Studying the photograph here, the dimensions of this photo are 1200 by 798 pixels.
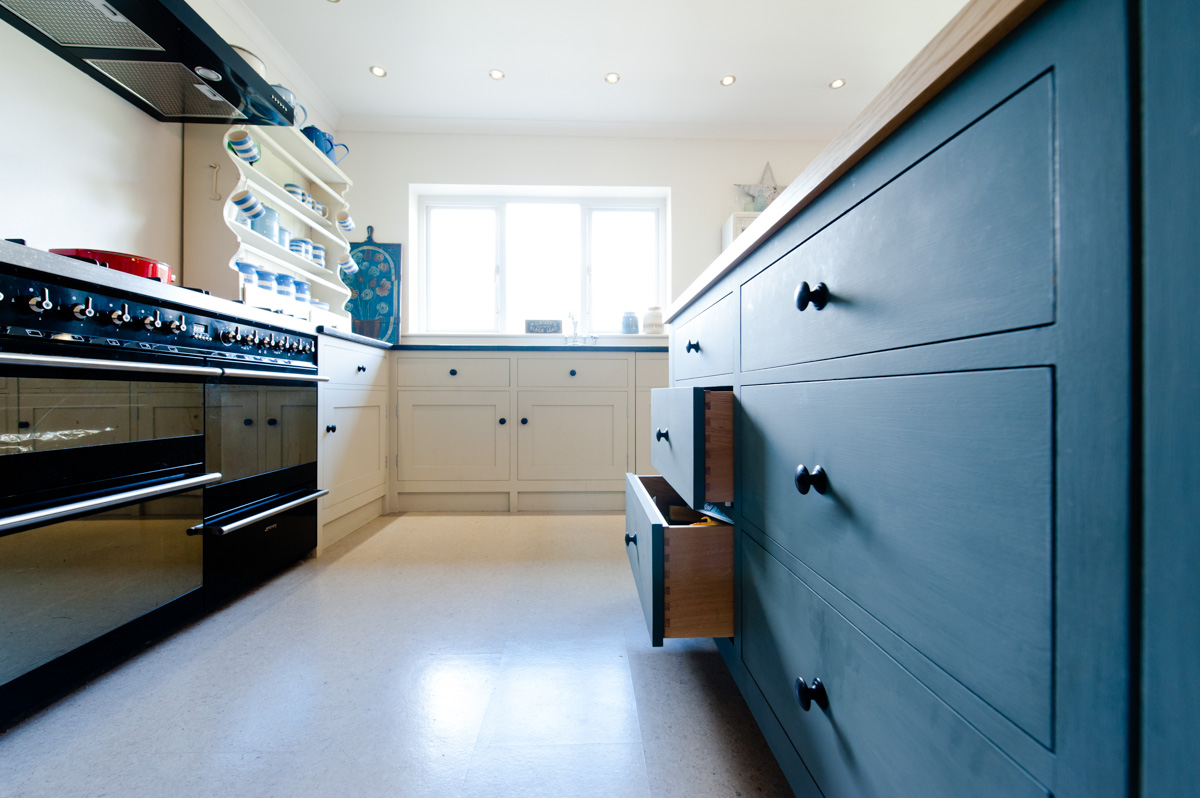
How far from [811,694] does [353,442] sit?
2.11 meters

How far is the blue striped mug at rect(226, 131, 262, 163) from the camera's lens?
6.19 ft

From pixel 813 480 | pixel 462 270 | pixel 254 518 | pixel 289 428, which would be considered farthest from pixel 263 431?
pixel 462 270

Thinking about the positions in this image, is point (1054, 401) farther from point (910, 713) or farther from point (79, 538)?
point (79, 538)

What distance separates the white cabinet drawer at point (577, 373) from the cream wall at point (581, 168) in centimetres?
88

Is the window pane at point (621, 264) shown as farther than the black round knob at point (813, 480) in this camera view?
Yes

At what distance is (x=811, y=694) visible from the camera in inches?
22.8

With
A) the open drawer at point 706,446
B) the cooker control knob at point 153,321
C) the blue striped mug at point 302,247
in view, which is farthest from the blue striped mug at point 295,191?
the open drawer at point 706,446

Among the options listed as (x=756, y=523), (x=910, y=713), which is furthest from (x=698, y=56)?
(x=910, y=713)

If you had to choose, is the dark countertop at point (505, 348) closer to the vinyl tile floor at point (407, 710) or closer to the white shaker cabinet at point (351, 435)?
the white shaker cabinet at point (351, 435)

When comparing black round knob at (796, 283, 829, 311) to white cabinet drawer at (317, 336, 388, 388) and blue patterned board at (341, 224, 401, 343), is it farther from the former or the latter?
blue patterned board at (341, 224, 401, 343)

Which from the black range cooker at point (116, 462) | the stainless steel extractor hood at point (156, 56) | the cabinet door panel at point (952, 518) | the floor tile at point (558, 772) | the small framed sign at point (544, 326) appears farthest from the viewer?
the small framed sign at point (544, 326)

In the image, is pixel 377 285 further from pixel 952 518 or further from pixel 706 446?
pixel 952 518

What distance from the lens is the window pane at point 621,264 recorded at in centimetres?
331

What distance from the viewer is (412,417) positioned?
8.46ft
